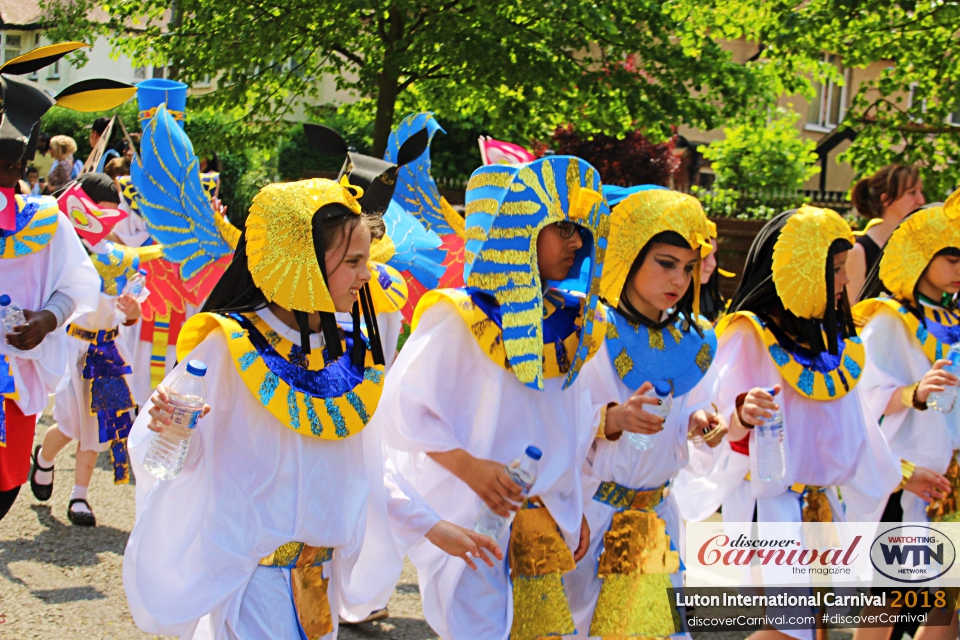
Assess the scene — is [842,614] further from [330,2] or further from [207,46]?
[207,46]

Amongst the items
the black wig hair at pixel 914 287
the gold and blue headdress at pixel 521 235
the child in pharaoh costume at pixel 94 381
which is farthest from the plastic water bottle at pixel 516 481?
the child in pharaoh costume at pixel 94 381

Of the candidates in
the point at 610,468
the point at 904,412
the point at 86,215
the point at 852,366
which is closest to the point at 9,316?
the point at 86,215

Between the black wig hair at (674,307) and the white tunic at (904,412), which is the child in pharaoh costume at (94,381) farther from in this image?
the white tunic at (904,412)

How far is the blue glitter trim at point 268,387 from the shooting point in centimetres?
285

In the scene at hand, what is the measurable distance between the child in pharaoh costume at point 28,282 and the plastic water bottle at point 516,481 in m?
2.11

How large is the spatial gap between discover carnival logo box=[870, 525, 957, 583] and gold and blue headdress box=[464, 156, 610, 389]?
203 centimetres

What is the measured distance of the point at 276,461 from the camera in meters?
2.92

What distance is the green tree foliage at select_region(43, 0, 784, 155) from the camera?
8938 mm

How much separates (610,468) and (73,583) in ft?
10.1

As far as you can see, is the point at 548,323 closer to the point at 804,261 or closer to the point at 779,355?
the point at 779,355

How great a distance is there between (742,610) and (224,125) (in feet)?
23.4

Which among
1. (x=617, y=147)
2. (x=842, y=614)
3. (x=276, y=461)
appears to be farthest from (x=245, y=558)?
(x=617, y=147)

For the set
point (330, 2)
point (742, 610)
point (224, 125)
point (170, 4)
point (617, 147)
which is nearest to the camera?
point (742, 610)

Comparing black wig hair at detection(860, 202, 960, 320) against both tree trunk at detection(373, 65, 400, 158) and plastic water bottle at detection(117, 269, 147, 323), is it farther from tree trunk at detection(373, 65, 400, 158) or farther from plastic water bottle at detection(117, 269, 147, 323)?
tree trunk at detection(373, 65, 400, 158)
